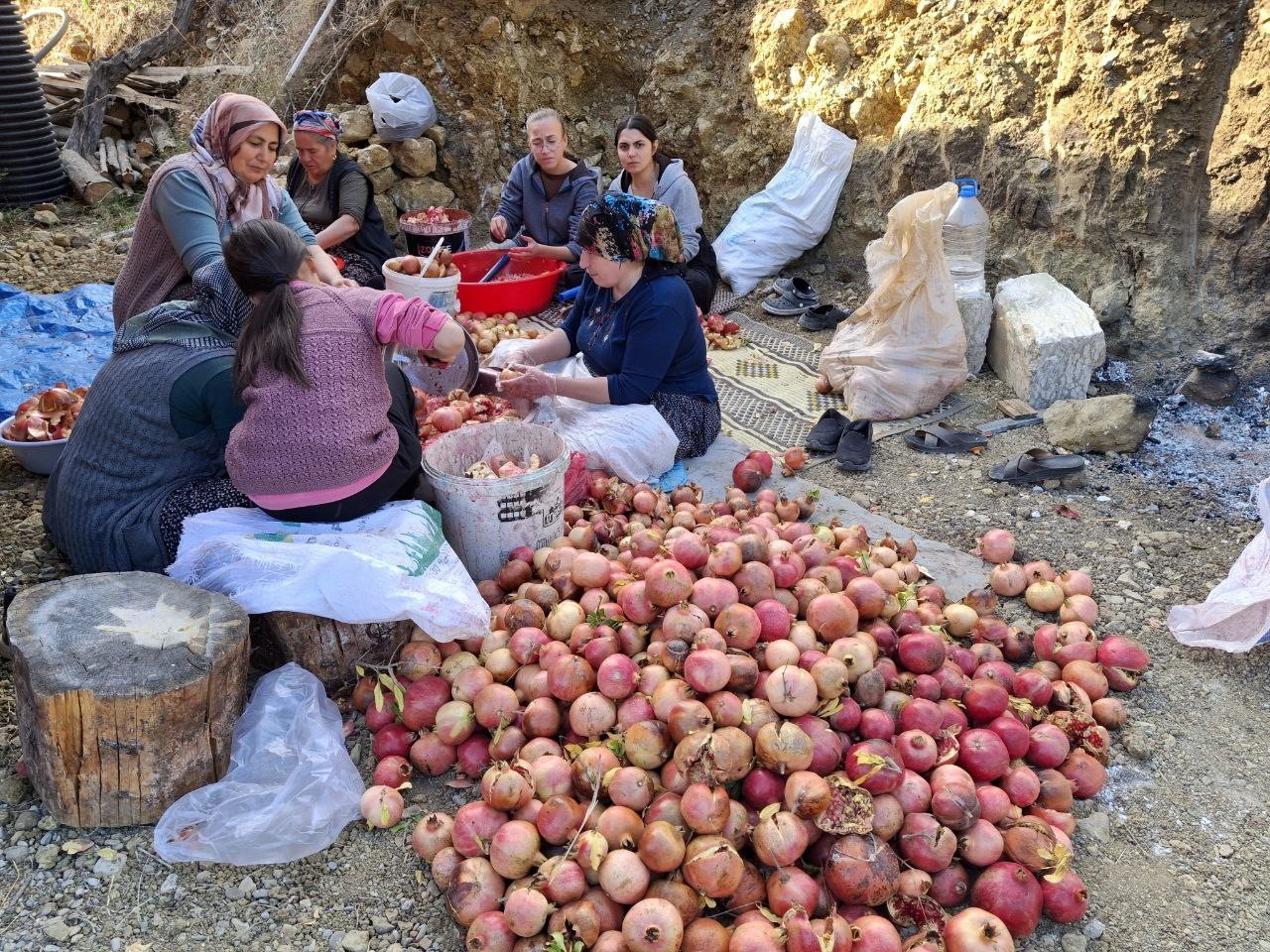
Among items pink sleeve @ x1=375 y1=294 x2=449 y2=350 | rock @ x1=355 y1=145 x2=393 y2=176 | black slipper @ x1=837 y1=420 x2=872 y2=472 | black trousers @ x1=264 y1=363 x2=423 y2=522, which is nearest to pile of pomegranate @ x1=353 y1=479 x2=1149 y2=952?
black trousers @ x1=264 y1=363 x2=423 y2=522

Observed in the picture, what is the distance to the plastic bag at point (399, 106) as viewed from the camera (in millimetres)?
7348

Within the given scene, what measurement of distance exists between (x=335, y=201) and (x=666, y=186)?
195 cm

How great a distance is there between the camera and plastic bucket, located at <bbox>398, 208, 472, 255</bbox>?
626cm

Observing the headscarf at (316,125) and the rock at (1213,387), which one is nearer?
the rock at (1213,387)

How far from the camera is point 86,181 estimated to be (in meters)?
7.95

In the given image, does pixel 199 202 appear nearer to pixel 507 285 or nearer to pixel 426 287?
pixel 426 287

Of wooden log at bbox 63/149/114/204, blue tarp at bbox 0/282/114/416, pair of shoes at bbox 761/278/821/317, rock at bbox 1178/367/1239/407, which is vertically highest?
rock at bbox 1178/367/1239/407

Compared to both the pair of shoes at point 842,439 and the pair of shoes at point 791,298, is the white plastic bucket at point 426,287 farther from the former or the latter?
the pair of shoes at point 791,298

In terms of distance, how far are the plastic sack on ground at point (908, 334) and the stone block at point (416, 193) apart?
436 centimetres

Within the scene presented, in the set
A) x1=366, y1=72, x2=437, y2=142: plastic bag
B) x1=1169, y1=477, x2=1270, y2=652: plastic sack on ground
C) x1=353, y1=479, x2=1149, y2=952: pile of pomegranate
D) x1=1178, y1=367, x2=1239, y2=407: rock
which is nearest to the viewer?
x1=353, y1=479, x2=1149, y2=952: pile of pomegranate

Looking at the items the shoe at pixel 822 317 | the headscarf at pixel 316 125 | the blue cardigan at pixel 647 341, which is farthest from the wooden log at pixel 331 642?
the shoe at pixel 822 317

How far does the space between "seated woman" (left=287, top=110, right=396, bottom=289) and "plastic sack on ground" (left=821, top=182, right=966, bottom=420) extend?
2835 mm

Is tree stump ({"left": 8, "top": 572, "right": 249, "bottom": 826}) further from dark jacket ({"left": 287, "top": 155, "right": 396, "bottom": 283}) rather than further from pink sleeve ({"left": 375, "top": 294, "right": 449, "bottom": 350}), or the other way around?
dark jacket ({"left": 287, "top": 155, "right": 396, "bottom": 283})

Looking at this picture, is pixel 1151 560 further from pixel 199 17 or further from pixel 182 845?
pixel 199 17
